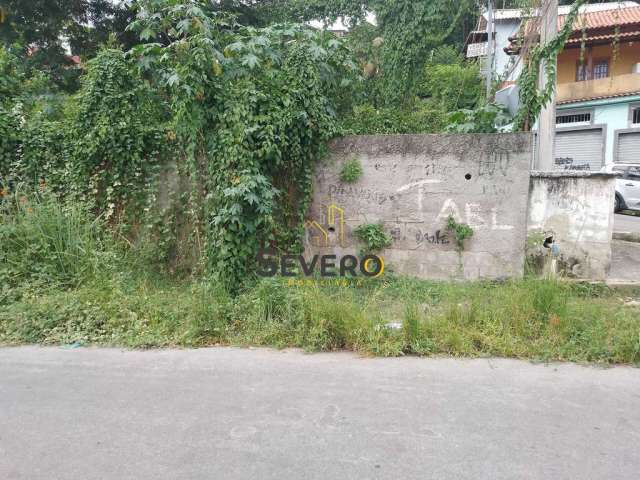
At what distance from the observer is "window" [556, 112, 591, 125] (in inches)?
782

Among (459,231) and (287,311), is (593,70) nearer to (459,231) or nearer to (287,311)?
(459,231)

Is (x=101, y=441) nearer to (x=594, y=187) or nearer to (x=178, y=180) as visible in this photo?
(x=178, y=180)

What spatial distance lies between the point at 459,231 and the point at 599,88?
18823 millimetres

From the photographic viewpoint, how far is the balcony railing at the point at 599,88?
18.7m

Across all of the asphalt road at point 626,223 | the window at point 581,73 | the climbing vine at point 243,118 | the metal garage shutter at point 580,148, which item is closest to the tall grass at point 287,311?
the climbing vine at point 243,118

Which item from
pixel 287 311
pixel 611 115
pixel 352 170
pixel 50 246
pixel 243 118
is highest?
pixel 611 115

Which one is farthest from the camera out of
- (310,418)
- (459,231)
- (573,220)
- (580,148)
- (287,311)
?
(580,148)

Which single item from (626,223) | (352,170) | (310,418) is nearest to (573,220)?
(352,170)

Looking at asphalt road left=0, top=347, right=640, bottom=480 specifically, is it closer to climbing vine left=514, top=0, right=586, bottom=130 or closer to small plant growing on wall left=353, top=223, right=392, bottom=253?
small plant growing on wall left=353, top=223, right=392, bottom=253

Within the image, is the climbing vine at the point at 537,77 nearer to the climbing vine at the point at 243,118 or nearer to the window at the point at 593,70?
the climbing vine at the point at 243,118

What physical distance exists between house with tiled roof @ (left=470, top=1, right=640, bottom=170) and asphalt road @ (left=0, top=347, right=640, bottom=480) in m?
17.0

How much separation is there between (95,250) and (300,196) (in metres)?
2.66

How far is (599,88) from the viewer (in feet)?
64.7

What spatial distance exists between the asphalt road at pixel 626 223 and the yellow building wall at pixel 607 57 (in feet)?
36.0
